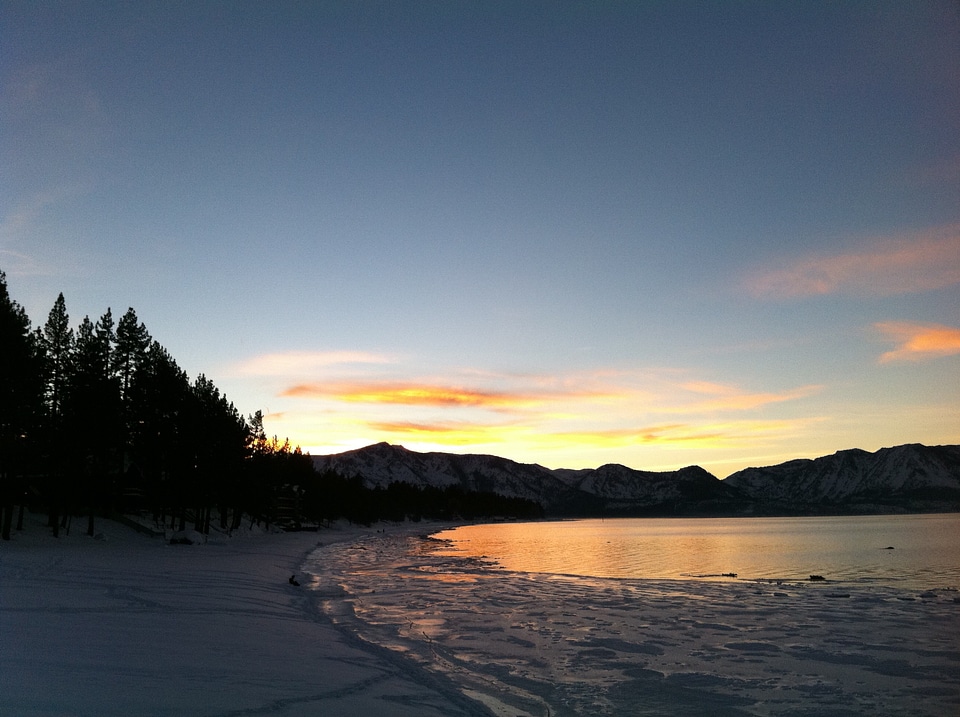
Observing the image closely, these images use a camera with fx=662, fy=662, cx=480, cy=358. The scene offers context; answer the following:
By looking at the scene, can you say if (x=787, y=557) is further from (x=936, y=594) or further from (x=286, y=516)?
(x=286, y=516)

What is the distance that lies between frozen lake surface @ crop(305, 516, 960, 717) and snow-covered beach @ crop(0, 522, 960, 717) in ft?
0.28

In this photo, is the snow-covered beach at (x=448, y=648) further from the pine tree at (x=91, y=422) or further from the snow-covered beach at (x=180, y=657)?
the pine tree at (x=91, y=422)

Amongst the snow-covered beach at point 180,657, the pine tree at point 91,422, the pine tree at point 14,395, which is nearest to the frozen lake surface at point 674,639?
the snow-covered beach at point 180,657

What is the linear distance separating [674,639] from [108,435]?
4951 centimetres

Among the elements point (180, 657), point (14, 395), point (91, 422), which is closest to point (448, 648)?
point (180, 657)

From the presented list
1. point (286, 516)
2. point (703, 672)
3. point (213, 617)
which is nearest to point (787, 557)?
point (703, 672)

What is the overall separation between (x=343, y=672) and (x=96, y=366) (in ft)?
173

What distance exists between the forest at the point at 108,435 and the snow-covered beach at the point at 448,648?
16.5 metres

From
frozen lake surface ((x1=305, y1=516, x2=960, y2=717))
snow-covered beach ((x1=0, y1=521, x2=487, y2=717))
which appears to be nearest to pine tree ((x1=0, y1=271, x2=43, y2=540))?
snow-covered beach ((x1=0, y1=521, x2=487, y2=717))

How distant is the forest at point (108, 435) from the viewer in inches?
1767

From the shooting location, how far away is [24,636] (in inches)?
537

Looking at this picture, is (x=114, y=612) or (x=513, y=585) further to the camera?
(x=513, y=585)

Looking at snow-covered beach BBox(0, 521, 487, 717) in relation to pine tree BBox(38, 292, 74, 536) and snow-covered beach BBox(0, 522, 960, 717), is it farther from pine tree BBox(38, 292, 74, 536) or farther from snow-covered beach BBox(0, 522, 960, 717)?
pine tree BBox(38, 292, 74, 536)

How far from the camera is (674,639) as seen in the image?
830 inches
